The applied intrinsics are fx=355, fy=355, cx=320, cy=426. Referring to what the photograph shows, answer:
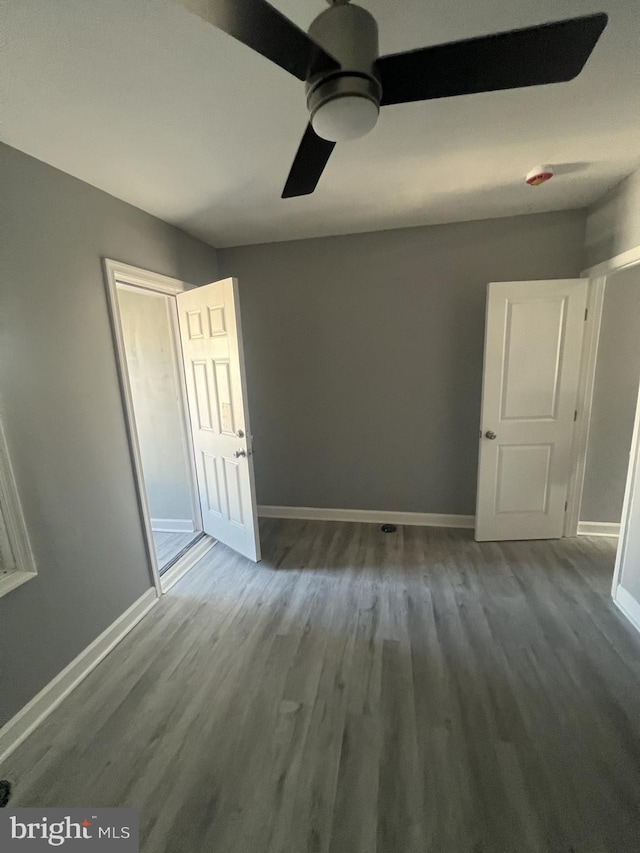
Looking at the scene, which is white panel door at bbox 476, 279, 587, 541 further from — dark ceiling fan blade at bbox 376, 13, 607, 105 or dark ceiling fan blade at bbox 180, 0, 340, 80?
dark ceiling fan blade at bbox 180, 0, 340, 80

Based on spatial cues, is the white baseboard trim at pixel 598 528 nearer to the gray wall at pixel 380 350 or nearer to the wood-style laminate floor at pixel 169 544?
the gray wall at pixel 380 350

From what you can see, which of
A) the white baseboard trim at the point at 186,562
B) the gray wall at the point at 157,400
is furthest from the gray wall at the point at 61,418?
the gray wall at the point at 157,400

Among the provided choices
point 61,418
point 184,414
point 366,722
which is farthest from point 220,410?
point 366,722

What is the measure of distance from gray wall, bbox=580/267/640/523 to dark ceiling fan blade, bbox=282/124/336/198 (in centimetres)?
244

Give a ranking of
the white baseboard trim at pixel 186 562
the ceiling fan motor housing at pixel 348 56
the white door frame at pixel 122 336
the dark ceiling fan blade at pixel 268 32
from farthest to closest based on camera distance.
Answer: the white baseboard trim at pixel 186 562
the white door frame at pixel 122 336
the ceiling fan motor housing at pixel 348 56
the dark ceiling fan blade at pixel 268 32

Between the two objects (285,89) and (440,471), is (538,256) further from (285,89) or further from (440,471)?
(285,89)

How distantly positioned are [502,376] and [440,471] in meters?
0.94

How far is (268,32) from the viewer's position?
78 cm

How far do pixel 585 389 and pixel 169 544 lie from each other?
3563 millimetres

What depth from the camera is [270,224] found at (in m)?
2.67

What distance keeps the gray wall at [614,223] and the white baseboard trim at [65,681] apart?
373 centimetres

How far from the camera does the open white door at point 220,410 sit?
7.94 feet

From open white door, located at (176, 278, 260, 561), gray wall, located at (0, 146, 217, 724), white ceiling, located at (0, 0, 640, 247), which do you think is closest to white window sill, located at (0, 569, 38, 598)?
gray wall, located at (0, 146, 217, 724)

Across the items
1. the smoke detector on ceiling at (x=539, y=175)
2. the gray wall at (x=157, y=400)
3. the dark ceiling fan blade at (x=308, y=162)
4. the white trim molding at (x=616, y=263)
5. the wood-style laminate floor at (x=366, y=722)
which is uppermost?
the smoke detector on ceiling at (x=539, y=175)
